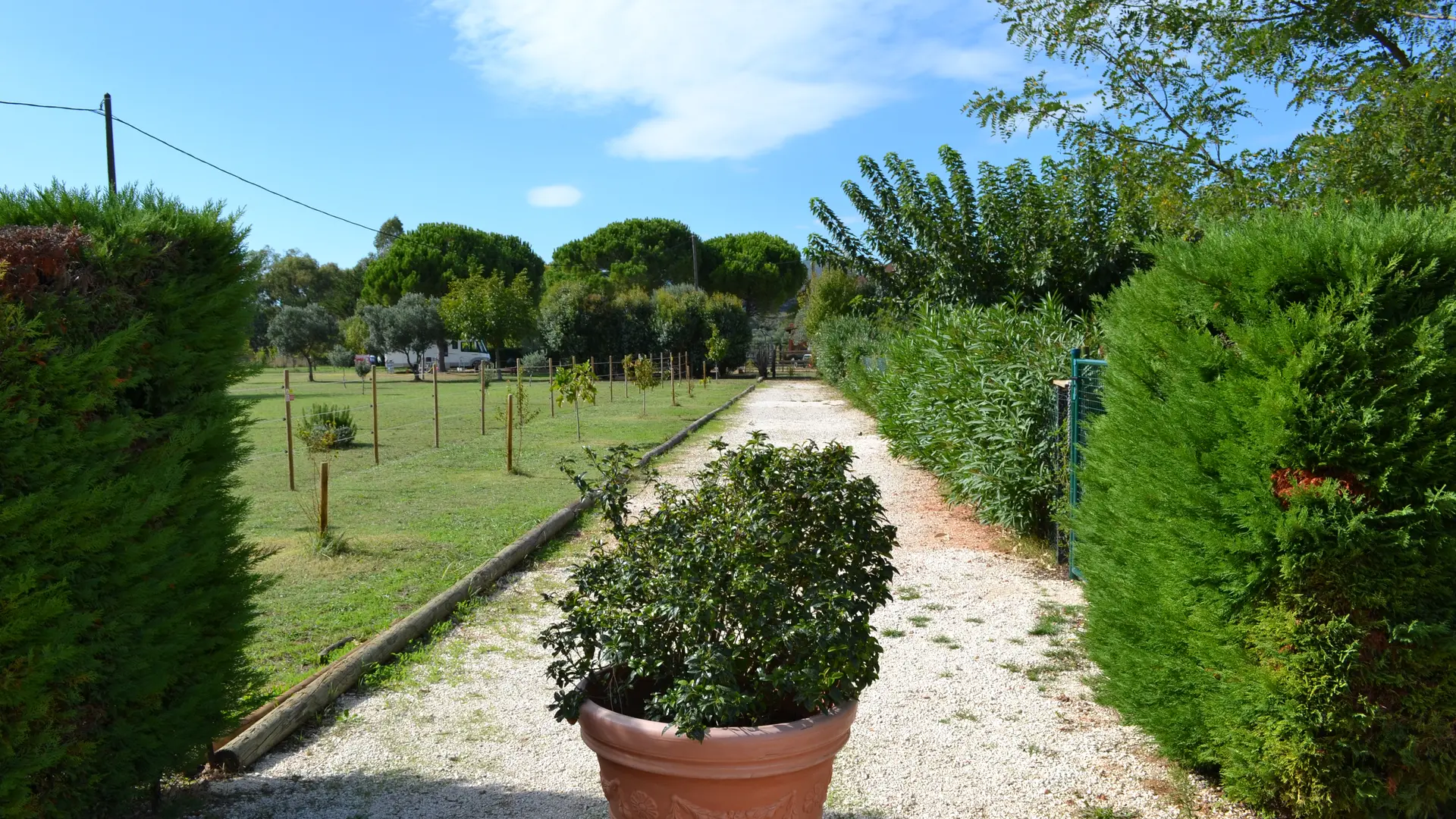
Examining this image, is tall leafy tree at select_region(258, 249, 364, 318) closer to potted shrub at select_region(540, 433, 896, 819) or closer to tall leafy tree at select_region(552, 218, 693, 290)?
tall leafy tree at select_region(552, 218, 693, 290)

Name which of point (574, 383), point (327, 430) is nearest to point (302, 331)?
point (327, 430)

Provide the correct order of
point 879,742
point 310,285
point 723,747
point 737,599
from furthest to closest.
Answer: point 310,285 → point 879,742 → point 737,599 → point 723,747

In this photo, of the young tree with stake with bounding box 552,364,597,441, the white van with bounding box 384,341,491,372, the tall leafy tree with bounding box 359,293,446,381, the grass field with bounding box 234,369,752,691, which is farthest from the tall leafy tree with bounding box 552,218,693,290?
the young tree with stake with bounding box 552,364,597,441

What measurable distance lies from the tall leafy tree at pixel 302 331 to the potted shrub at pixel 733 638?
60493mm

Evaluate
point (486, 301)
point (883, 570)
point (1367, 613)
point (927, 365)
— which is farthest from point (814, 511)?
point (486, 301)

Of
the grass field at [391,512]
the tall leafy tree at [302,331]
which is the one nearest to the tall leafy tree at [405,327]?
the tall leafy tree at [302,331]

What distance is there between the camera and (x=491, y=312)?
51.8m

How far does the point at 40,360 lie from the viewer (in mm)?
2836

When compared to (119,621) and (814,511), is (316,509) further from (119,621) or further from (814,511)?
(814,511)

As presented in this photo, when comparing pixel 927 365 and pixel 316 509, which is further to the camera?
pixel 927 365

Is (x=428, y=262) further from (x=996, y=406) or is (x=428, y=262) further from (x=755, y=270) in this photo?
(x=996, y=406)

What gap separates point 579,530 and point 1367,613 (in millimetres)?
7339

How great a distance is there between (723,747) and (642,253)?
68338mm

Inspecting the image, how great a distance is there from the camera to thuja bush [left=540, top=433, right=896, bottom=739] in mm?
2805
